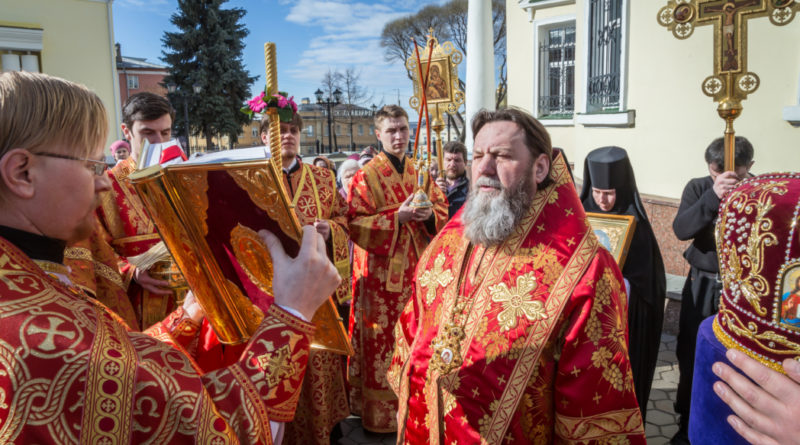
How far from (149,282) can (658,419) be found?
3.89m

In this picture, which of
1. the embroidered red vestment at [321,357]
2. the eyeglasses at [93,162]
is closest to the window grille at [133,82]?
the embroidered red vestment at [321,357]

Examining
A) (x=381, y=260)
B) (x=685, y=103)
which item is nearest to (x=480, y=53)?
(x=685, y=103)

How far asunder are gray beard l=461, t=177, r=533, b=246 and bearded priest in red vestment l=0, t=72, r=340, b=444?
3.58ft

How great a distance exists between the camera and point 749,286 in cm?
108

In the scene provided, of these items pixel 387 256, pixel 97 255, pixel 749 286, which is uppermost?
pixel 749 286

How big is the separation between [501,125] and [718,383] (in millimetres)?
1415

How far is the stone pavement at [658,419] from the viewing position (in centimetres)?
386

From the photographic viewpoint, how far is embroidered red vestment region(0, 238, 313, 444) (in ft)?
3.00

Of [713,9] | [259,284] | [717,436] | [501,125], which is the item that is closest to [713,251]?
[713,9]

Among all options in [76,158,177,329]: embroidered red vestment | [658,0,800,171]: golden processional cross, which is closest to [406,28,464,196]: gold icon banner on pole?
[658,0,800,171]: golden processional cross

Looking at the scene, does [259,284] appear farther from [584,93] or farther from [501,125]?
[584,93]

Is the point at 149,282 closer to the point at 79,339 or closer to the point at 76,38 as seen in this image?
the point at 79,339

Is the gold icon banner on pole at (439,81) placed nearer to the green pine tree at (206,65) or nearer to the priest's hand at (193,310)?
the priest's hand at (193,310)

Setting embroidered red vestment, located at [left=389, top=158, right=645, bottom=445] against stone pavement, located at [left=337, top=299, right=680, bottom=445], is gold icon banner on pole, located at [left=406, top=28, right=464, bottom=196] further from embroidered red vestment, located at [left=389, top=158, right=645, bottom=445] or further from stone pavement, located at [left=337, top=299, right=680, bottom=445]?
stone pavement, located at [left=337, top=299, right=680, bottom=445]
